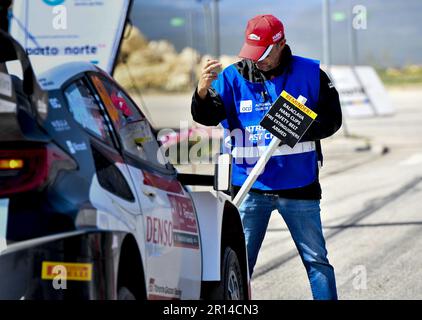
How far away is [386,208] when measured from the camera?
1354 cm

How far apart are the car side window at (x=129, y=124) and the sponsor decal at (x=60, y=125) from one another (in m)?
0.67

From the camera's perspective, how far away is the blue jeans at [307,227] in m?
6.43

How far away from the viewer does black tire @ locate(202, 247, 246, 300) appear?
5430 mm

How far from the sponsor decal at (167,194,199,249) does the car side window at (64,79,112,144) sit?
59cm

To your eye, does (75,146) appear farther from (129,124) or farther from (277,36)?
(277,36)

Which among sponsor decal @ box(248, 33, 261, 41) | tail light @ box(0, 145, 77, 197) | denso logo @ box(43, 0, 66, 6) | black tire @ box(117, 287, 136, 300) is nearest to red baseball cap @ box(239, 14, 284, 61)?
sponsor decal @ box(248, 33, 261, 41)

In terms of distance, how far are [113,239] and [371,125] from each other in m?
30.1

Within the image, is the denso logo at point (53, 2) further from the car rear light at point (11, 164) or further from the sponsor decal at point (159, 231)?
the car rear light at point (11, 164)

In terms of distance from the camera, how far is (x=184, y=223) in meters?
5.27

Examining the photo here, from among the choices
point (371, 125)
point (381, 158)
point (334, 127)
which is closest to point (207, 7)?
point (371, 125)

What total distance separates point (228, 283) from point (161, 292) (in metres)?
1.07
